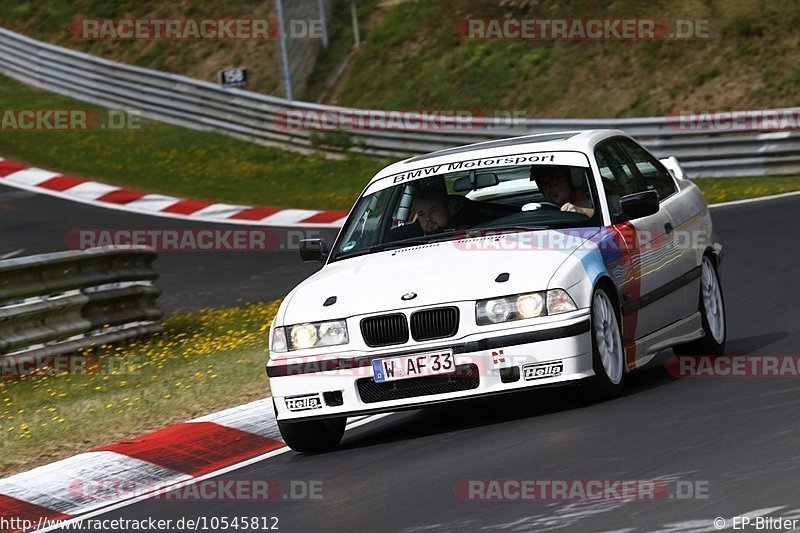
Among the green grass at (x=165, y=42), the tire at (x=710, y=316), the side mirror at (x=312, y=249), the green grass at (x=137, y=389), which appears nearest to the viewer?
the side mirror at (x=312, y=249)

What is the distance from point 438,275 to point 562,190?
1278 mm

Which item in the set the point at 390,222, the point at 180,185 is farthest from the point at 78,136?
the point at 390,222

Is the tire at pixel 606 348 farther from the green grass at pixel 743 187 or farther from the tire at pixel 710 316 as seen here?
the green grass at pixel 743 187

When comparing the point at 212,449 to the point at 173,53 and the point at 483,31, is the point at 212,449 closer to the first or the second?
the point at 483,31

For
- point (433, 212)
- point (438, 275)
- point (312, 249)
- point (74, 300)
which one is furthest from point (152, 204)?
point (438, 275)

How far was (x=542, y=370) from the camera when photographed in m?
7.60

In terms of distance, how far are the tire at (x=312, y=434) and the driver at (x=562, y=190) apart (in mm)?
1776

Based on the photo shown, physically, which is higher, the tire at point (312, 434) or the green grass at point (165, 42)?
the green grass at point (165, 42)

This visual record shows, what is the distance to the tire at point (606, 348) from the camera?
25.6 feet

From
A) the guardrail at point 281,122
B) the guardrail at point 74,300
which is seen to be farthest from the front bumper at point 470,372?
the guardrail at point 281,122

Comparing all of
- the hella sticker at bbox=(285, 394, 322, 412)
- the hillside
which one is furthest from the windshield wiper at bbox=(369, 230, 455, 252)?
the hillside

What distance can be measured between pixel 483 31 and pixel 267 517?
2381cm

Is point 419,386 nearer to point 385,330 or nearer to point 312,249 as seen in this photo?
point 385,330

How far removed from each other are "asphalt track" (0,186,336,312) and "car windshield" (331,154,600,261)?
6655 mm
